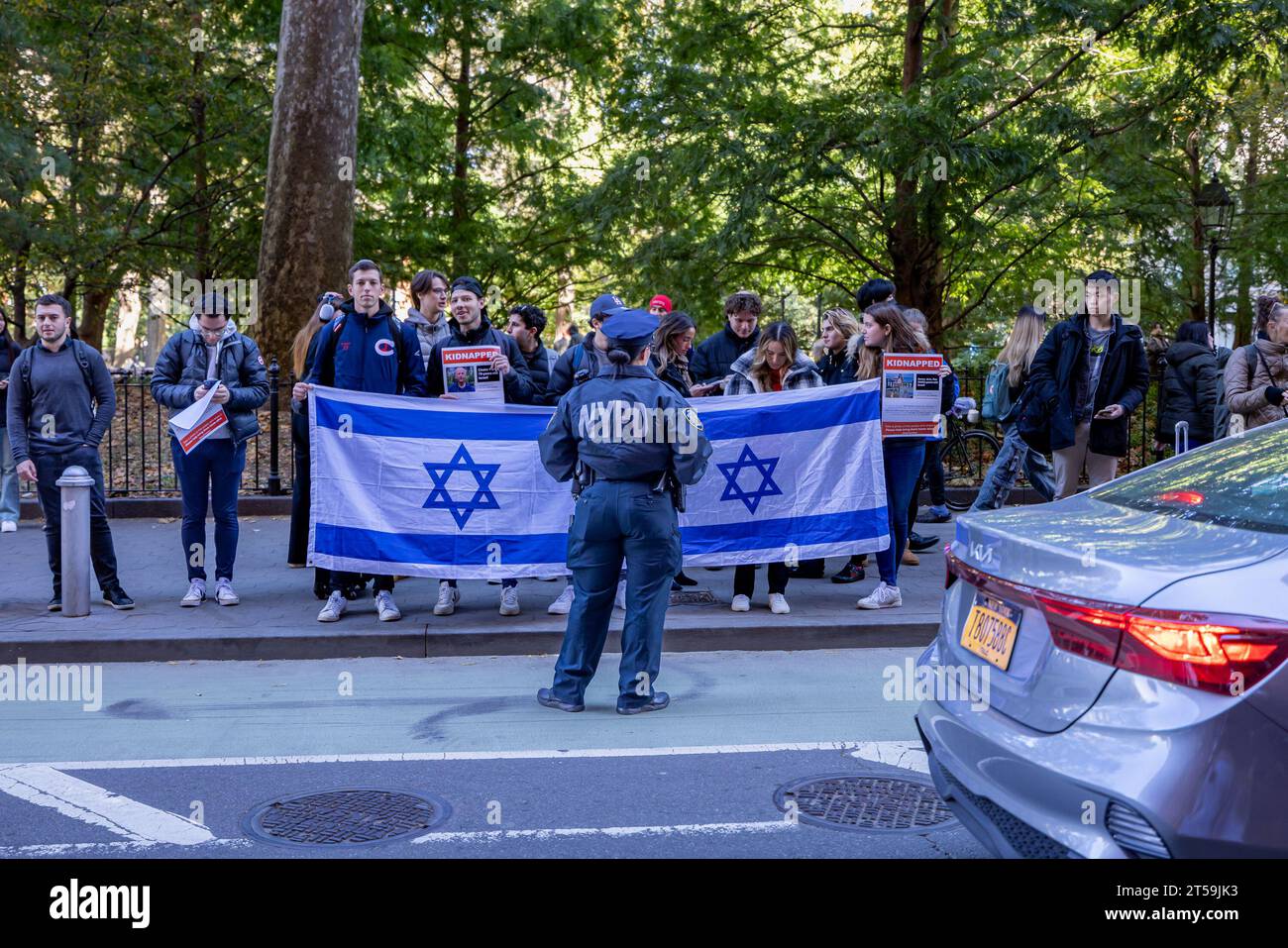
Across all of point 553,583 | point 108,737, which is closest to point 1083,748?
point 108,737

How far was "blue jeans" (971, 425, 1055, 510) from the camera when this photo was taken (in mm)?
11055

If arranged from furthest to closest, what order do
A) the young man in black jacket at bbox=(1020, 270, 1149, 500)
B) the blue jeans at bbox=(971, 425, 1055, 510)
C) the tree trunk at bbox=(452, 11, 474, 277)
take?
the tree trunk at bbox=(452, 11, 474, 277) → the blue jeans at bbox=(971, 425, 1055, 510) → the young man in black jacket at bbox=(1020, 270, 1149, 500)

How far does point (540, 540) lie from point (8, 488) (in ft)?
20.9

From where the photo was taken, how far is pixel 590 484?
6.31 metres

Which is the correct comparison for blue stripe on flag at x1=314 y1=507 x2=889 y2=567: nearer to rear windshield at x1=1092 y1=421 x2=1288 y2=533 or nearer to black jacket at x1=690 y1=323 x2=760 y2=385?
black jacket at x1=690 y1=323 x2=760 y2=385

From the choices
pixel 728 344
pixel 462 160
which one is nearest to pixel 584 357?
pixel 728 344

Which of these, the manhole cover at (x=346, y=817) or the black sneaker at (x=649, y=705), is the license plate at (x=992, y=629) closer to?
the manhole cover at (x=346, y=817)

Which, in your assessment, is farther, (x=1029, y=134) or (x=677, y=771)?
(x=1029, y=134)

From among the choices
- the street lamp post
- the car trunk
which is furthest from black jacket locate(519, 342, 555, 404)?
the street lamp post

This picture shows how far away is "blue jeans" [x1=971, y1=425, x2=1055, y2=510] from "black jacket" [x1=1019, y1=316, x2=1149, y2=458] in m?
1.26

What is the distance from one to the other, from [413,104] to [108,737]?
59.0 ft

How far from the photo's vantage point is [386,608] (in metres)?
8.36

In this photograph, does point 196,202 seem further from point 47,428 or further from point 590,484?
point 590,484
